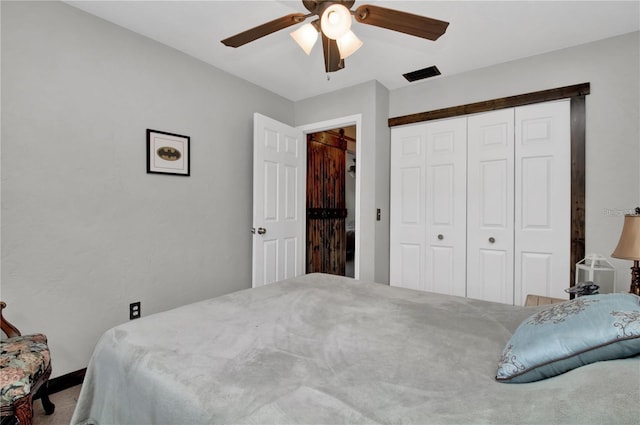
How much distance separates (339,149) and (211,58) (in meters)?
2.50

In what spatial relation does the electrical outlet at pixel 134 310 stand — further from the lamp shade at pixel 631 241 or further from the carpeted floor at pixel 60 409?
the lamp shade at pixel 631 241

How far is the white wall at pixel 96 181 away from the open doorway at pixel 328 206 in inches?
58.2

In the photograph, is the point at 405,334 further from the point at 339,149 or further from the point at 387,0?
the point at 339,149

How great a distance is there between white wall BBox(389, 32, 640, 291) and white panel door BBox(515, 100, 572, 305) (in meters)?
0.16

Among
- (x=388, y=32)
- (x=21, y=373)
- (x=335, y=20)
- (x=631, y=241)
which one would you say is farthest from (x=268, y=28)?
(x=631, y=241)

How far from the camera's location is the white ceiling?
2033 mm

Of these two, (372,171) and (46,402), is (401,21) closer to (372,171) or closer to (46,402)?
(372,171)

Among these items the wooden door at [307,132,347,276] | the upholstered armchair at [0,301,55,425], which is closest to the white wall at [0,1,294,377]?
the upholstered armchair at [0,301,55,425]

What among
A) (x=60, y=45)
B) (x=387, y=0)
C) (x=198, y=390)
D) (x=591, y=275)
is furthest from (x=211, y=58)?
(x=591, y=275)

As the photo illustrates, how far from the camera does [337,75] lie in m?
3.08

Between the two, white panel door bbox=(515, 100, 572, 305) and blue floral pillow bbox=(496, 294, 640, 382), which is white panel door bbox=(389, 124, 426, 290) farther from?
blue floral pillow bbox=(496, 294, 640, 382)

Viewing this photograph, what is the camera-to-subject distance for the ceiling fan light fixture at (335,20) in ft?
5.03

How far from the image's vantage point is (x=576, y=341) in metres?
0.78

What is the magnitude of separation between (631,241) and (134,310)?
10.9ft
